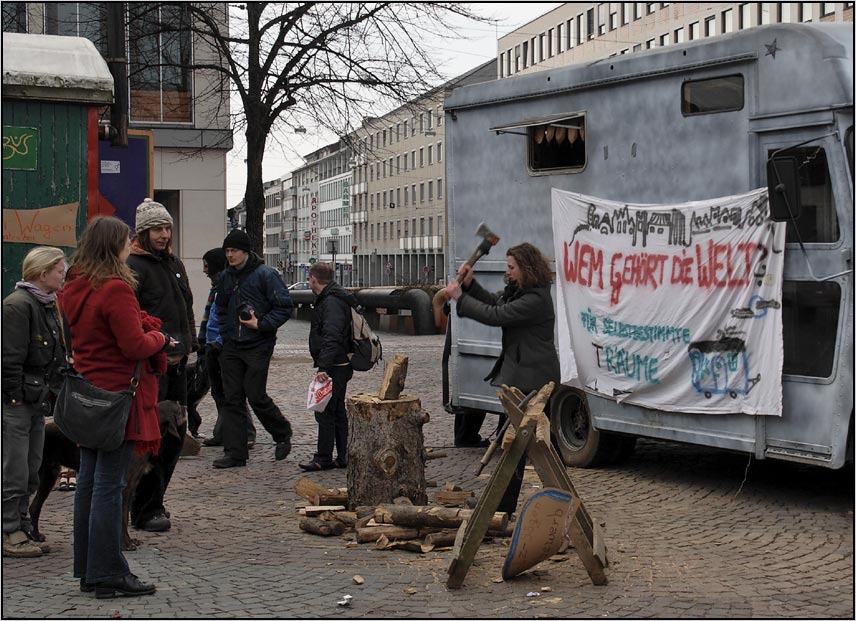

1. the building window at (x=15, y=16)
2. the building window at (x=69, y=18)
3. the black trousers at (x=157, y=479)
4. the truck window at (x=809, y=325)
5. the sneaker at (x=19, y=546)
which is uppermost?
the building window at (x=69, y=18)

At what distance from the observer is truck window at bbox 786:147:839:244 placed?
25.4ft

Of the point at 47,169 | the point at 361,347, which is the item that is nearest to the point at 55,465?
the point at 361,347

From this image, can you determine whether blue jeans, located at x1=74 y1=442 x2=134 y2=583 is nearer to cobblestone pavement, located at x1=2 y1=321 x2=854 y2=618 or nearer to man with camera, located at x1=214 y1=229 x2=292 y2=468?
cobblestone pavement, located at x1=2 y1=321 x2=854 y2=618

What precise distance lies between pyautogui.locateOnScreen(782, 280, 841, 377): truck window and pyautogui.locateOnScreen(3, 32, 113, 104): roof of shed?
588cm

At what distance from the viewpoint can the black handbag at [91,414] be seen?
5801 mm

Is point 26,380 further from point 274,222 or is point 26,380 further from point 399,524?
point 274,222

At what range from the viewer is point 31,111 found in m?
10.1

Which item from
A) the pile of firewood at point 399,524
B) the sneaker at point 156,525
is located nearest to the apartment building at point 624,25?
the pile of firewood at point 399,524

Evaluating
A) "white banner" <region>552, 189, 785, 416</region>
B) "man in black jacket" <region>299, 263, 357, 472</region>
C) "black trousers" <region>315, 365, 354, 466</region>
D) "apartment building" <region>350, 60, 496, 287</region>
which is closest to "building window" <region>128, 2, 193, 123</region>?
"man in black jacket" <region>299, 263, 357, 472</region>

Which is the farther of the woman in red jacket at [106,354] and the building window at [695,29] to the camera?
the building window at [695,29]

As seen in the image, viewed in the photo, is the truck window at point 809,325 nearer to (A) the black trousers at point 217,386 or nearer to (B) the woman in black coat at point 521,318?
(B) the woman in black coat at point 521,318

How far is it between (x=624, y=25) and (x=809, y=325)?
67.4m

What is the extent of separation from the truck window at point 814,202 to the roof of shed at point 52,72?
226 inches

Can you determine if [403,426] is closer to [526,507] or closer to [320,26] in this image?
[526,507]
